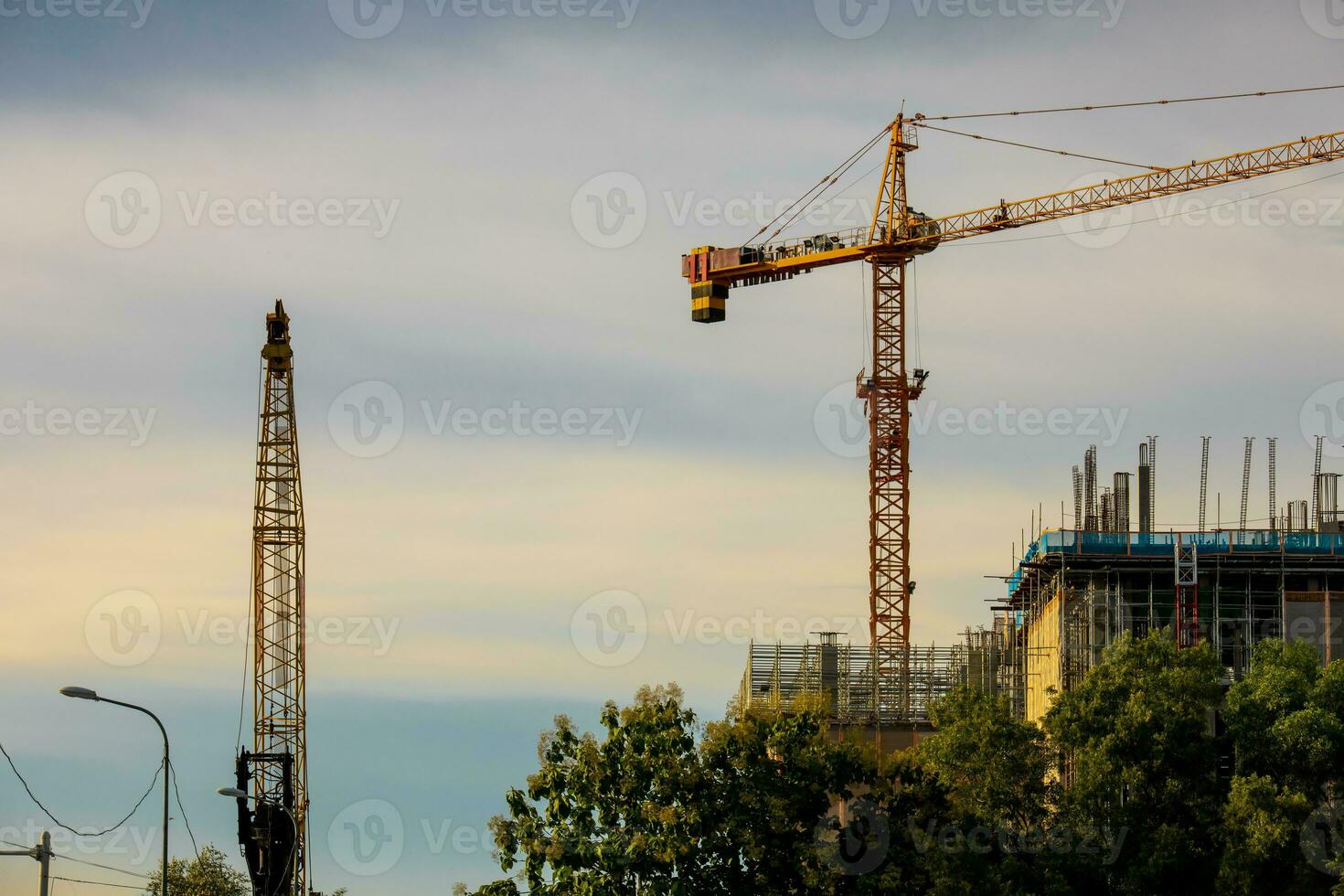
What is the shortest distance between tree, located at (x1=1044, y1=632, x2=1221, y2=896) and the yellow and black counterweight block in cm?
5658

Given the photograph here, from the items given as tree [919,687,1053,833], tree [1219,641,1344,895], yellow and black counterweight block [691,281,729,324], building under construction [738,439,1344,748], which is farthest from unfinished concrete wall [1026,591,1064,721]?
yellow and black counterweight block [691,281,729,324]

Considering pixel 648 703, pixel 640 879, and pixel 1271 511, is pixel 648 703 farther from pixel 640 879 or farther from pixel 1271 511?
pixel 1271 511

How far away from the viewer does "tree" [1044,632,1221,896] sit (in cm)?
7612

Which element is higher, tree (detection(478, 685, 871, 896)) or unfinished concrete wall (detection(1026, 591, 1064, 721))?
unfinished concrete wall (detection(1026, 591, 1064, 721))

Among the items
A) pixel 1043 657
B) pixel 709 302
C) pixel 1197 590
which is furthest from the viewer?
pixel 709 302

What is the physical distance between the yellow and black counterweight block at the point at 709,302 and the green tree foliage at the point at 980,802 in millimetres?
55597

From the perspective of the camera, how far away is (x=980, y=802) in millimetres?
79188

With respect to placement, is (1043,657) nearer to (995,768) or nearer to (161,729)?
(995,768)

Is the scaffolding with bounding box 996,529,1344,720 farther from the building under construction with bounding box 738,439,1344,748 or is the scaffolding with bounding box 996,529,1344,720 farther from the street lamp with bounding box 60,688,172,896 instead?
the street lamp with bounding box 60,688,172,896

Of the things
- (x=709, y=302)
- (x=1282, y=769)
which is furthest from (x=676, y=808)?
(x=709, y=302)

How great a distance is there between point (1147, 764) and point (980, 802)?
241 inches

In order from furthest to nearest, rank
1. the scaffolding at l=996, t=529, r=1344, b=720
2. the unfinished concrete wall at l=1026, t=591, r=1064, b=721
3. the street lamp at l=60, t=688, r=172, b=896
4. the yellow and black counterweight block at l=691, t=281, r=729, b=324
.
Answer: the yellow and black counterweight block at l=691, t=281, r=729, b=324
the unfinished concrete wall at l=1026, t=591, r=1064, b=721
the scaffolding at l=996, t=529, r=1344, b=720
the street lamp at l=60, t=688, r=172, b=896

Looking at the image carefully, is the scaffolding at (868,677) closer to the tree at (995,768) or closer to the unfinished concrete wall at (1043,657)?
the unfinished concrete wall at (1043,657)

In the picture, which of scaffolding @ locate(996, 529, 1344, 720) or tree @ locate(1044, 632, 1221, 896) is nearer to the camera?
tree @ locate(1044, 632, 1221, 896)
